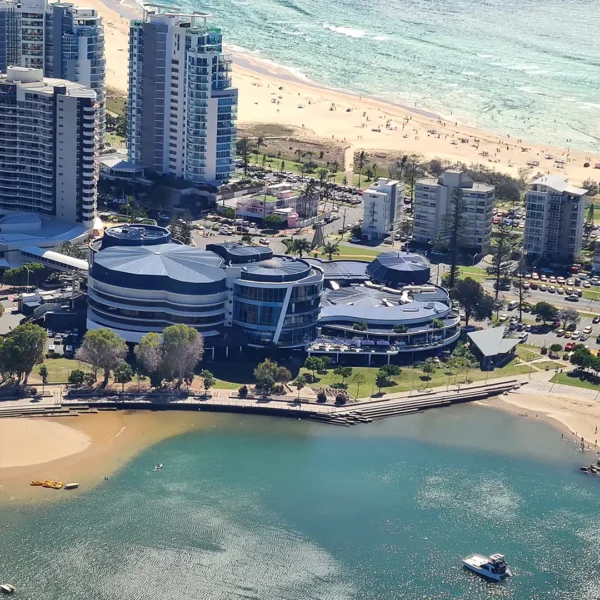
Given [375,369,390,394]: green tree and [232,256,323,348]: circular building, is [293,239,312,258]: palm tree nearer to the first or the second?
[232,256,323,348]: circular building

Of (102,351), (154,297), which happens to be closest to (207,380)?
(102,351)

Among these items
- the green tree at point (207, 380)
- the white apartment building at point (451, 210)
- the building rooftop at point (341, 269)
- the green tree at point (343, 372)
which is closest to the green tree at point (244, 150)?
the white apartment building at point (451, 210)

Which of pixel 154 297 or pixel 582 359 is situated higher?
pixel 154 297

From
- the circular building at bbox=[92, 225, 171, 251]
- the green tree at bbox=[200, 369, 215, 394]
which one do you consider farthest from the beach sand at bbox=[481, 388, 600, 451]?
the circular building at bbox=[92, 225, 171, 251]

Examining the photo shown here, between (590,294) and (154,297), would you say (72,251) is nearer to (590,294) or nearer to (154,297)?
(154,297)

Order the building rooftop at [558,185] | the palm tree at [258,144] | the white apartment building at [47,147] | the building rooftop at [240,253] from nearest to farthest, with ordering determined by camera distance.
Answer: the building rooftop at [240,253] → the white apartment building at [47,147] → the building rooftop at [558,185] → the palm tree at [258,144]

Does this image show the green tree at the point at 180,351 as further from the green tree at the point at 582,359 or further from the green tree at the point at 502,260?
the green tree at the point at 502,260

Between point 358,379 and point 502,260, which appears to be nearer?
point 358,379

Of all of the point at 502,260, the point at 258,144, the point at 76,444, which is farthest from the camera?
the point at 258,144
